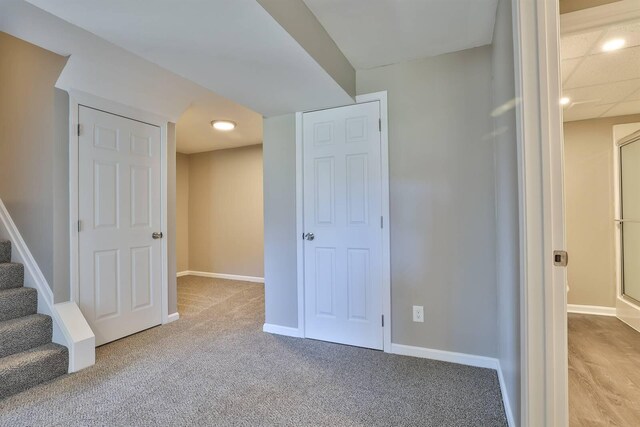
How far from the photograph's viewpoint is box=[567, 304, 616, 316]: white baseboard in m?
3.25

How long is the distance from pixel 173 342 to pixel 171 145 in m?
1.99

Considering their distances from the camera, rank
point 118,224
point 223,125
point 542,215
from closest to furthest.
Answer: point 542,215
point 118,224
point 223,125

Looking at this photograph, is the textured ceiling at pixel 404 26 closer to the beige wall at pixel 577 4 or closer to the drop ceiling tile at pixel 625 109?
the beige wall at pixel 577 4

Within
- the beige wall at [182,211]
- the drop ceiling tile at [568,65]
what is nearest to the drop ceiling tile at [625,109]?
the drop ceiling tile at [568,65]

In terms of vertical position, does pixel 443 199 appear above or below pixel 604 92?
below

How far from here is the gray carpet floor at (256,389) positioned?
165 centimetres

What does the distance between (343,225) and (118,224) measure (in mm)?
2041

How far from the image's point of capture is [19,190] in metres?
2.56

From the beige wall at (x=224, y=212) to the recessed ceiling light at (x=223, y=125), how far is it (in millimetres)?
1080

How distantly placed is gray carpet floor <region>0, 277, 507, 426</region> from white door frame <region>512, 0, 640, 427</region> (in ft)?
2.10

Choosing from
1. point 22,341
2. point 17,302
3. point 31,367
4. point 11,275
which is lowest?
point 31,367

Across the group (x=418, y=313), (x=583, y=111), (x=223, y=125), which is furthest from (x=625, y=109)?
(x=223, y=125)

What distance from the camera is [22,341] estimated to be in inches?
83.7

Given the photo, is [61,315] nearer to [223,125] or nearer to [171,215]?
[171,215]
